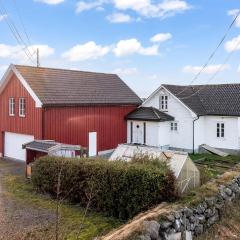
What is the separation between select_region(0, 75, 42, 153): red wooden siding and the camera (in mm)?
24237

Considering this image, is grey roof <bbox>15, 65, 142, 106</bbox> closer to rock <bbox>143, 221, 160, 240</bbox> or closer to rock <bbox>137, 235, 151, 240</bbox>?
rock <bbox>143, 221, 160, 240</bbox>

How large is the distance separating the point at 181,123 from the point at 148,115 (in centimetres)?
278

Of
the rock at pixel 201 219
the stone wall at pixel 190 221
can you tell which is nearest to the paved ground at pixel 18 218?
the stone wall at pixel 190 221

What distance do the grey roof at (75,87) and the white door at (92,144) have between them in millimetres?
2414

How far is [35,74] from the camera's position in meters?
25.9

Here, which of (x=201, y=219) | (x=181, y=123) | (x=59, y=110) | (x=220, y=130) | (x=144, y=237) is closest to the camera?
(x=144, y=237)

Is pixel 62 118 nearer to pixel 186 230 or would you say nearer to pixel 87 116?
pixel 87 116

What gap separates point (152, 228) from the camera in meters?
9.87

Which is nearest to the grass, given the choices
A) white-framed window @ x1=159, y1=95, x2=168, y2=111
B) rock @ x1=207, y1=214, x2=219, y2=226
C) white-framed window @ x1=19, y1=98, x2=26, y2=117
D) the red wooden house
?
rock @ x1=207, y1=214, x2=219, y2=226

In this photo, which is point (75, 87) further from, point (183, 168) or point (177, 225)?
point (177, 225)

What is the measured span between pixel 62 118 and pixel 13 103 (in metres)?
4.66

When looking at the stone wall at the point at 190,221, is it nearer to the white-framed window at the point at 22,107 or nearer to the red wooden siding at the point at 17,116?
the red wooden siding at the point at 17,116

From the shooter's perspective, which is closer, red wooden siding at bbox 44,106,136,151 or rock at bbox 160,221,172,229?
rock at bbox 160,221,172,229

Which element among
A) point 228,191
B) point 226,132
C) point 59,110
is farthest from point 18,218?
point 226,132
